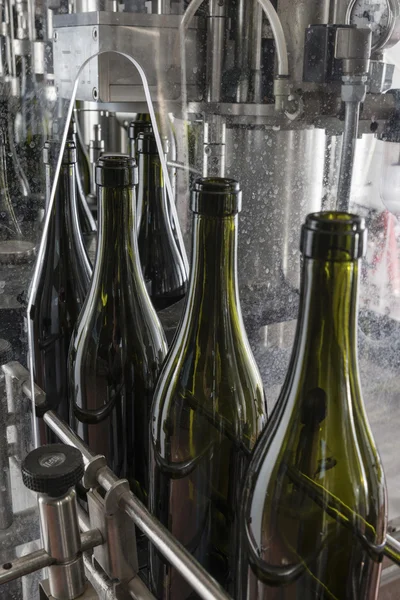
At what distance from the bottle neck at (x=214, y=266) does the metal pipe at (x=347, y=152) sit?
7.7 inches

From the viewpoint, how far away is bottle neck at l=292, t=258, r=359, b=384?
0.90 feet

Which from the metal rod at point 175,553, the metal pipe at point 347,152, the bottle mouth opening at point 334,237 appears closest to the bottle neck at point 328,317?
the bottle mouth opening at point 334,237

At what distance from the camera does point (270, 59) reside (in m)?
0.53

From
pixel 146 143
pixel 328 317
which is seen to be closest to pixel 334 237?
pixel 328 317

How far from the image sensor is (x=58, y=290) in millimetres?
565

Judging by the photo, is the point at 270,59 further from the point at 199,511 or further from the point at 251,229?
the point at 199,511

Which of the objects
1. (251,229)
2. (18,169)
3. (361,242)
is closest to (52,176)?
(18,169)

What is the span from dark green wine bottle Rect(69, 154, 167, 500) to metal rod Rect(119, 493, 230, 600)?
Result: 107mm

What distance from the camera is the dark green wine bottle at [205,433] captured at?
1.29 feet

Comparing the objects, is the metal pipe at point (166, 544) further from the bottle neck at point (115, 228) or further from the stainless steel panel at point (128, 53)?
the stainless steel panel at point (128, 53)

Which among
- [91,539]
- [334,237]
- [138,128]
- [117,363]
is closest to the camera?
[334,237]

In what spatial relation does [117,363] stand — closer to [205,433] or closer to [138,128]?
[205,433]

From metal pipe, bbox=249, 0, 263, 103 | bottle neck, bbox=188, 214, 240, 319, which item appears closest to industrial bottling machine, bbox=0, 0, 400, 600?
metal pipe, bbox=249, 0, 263, 103

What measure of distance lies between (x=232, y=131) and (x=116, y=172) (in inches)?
7.7
